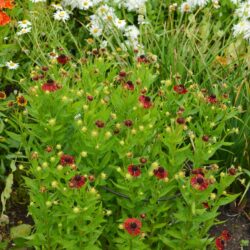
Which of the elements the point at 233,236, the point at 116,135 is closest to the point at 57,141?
the point at 116,135

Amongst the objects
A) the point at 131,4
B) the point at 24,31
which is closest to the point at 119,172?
the point at 24,31

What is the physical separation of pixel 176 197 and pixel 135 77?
2.00 ft

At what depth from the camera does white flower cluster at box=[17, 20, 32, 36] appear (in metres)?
3.74

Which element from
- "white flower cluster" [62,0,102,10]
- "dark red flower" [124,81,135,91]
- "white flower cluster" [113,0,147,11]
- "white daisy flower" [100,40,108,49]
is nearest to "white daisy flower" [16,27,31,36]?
"white daisy flower" [100,40,108,49]

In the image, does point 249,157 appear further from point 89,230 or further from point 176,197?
point 89,230

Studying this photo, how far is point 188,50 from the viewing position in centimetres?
384

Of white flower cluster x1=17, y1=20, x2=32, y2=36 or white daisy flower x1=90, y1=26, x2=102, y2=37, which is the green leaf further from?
white daisy flower x1=90, y1=26, x2=102, y2=37

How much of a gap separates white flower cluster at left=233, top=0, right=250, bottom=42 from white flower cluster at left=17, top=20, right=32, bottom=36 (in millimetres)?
1371

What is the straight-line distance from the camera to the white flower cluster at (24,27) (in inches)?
147

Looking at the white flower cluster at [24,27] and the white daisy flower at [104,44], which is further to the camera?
the white daisy flower at [104,44]

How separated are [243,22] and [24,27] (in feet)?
4.81

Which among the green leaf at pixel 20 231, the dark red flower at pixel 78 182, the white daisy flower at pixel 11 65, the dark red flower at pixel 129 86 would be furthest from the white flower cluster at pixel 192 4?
the dark red flower at pixel 78 182

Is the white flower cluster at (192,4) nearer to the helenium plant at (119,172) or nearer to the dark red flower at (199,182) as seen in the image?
the helenium plant at (119,172)

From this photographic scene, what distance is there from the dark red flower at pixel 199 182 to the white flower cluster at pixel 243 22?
210 cm
